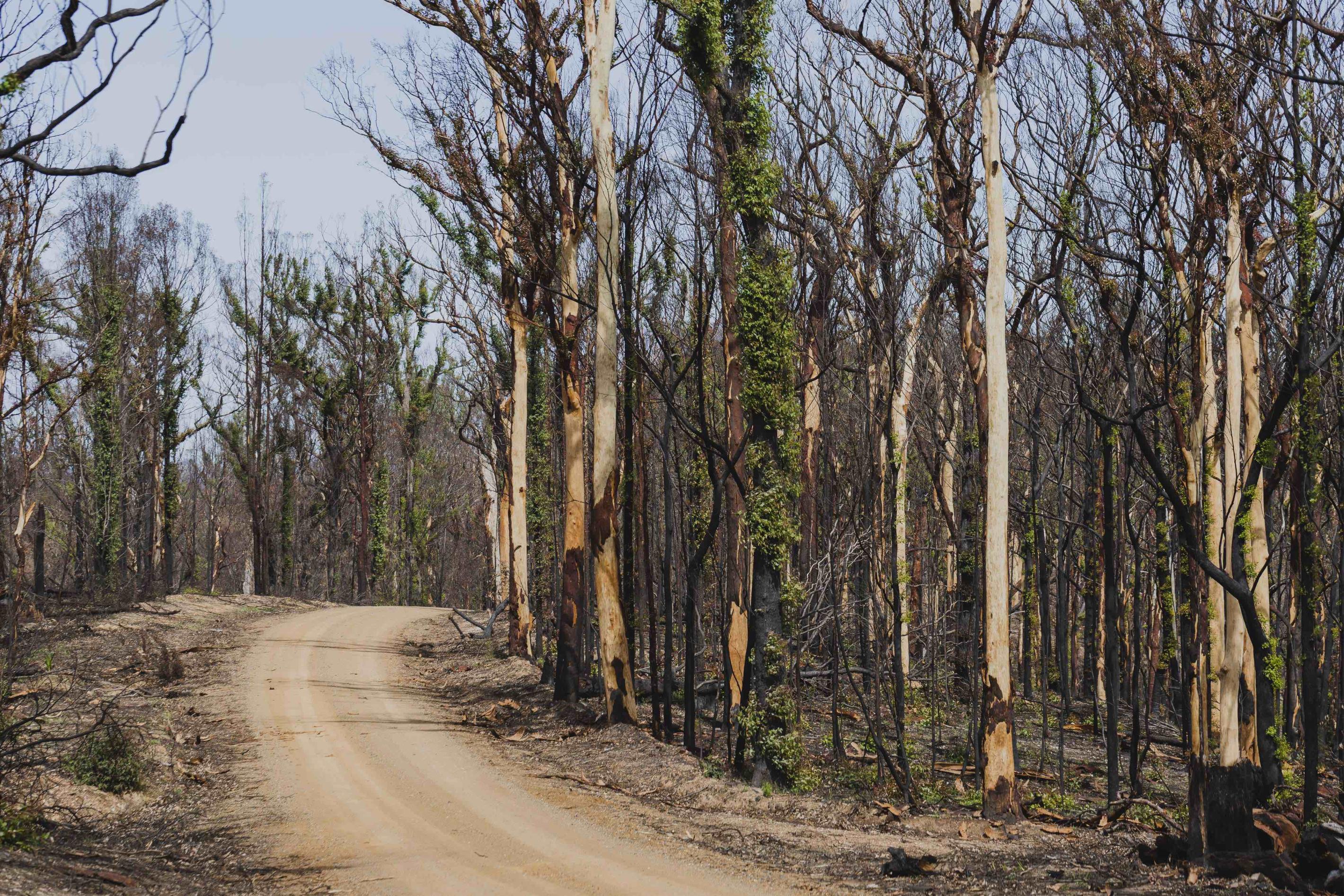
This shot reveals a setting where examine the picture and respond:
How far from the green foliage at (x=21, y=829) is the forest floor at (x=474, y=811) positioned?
0.17 meters

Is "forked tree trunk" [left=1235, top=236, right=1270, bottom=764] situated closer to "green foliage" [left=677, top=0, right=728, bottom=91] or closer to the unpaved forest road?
"green foliage" [left=677, top=0, right=728, bottom=91]

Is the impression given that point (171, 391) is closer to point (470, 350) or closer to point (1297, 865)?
point (470, 350)

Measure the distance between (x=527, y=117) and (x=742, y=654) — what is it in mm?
8815

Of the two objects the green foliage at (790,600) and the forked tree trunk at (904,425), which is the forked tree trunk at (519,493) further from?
the green foliage at (790,600)

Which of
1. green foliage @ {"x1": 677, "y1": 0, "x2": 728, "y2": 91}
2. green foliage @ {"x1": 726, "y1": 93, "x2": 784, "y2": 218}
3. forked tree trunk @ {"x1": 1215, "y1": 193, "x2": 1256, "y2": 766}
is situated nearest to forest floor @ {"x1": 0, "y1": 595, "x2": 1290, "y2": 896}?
forked tree trunk @ {"x1": 1215, "y1": 193, "x2": 1256, "y2": 766}

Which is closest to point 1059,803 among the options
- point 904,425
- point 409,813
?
point 409,813

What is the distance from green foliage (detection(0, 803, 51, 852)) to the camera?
744 centimetres

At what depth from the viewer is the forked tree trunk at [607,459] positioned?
1391 cm

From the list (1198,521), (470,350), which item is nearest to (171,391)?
(470,350)

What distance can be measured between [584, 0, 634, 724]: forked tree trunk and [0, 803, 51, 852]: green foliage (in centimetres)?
714

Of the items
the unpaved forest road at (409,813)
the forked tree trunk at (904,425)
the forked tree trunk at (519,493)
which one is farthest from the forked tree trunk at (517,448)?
the forked tree trunk at (904,425)

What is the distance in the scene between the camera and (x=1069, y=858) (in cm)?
834

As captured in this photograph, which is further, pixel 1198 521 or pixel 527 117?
pixel 527 117

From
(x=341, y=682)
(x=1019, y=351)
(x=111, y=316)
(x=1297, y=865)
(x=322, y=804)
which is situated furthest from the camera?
(x=111, y=316)
